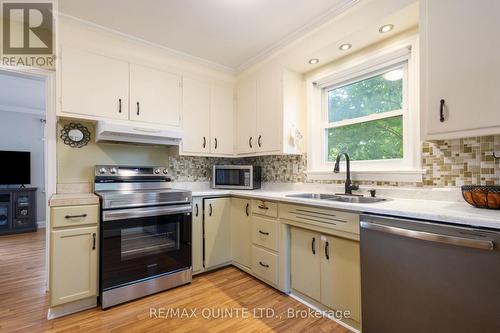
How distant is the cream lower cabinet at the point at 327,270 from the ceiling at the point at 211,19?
5.78 ft

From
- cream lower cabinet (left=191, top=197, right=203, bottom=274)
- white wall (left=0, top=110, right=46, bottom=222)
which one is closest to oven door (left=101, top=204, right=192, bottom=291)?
cream lower cabinet (left=191, top=197, right=203, bottom=274)

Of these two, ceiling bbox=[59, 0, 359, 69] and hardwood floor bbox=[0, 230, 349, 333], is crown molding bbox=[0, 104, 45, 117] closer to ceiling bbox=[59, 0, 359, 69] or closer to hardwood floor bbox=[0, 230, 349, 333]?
hardwood floor bbox=[0, 230, 349, 333]

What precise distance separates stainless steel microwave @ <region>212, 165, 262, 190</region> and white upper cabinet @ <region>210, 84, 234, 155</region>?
0.25 metres

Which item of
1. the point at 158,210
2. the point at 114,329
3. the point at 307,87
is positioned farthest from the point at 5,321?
the point at 307,87

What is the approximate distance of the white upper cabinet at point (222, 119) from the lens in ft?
9.77

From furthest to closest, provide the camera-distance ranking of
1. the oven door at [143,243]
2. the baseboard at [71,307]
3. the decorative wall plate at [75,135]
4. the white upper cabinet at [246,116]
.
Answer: the white upper cabinet at [246,116] → the decorative wall plate at [75,135] → the oven door at [143,243] → the baseboard at [71,307]

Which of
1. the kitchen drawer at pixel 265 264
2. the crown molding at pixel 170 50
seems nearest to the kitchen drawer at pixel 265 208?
the kitchen drawer at pixel 265 264

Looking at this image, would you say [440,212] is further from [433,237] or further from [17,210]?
[17,210]

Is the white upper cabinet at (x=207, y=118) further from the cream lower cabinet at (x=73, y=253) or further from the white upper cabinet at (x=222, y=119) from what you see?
the cream lower cabinet at (x=73, y=253)

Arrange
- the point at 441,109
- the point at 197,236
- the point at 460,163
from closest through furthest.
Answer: the point at 441,109
the point at 460,163
the point at 197,236

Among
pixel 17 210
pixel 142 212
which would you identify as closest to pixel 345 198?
pixel 142 212

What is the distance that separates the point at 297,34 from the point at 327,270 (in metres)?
2.04

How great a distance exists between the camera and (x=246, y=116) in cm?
299

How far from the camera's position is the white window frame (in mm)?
1828
